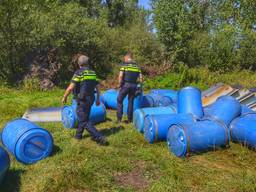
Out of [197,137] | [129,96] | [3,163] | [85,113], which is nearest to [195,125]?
[197,137]

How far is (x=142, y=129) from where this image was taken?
311 inches

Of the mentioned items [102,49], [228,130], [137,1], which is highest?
[137,1]

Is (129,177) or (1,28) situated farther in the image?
(1,28)

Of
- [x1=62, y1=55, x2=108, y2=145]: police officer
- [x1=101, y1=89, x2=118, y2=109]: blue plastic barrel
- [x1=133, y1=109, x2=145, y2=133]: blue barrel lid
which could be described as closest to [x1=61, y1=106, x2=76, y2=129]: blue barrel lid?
[x1=62, y1=55, x2=108, y2=145]: police officer

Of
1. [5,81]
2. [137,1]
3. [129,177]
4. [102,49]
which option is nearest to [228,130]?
[129,177]

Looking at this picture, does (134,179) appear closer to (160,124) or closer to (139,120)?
(160,124)

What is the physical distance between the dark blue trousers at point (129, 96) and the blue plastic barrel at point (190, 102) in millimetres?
1098

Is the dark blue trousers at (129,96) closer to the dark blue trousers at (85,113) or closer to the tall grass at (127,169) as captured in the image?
the tall grass at (127,169)

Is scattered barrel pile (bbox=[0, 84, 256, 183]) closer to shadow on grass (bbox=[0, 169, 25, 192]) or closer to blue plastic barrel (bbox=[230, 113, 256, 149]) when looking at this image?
blue plastic barrel (bbox=[230, 113, 256, 149])

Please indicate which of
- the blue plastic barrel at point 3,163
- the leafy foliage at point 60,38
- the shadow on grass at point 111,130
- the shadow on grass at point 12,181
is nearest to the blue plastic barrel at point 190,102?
the shadow on grass at point 111,130

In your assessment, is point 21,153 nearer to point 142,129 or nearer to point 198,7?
point 142,129

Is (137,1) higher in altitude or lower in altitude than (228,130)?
higher

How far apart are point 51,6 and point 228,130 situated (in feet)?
34.8

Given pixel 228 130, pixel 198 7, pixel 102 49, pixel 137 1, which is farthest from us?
pixel 137 1
